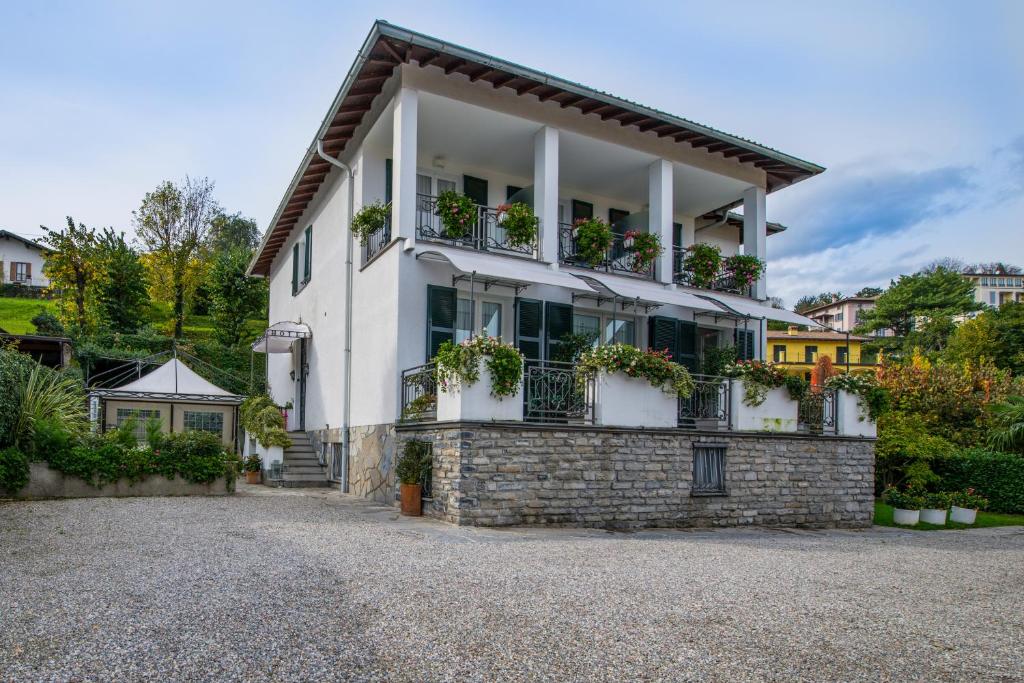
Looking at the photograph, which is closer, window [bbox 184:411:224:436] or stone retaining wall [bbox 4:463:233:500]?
stone retaining wall [bbox 4:463:233:500]

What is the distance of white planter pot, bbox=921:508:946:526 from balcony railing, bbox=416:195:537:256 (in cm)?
1035

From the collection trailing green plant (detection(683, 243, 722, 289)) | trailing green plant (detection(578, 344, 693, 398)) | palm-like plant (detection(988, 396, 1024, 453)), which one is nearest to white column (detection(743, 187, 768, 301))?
trailing green plant (detection(683, 243, 722, 289))

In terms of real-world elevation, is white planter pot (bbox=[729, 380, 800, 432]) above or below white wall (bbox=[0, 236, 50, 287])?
below

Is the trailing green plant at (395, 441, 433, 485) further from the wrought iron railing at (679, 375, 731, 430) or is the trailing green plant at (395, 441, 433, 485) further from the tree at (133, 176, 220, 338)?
the tree at (133, 176, 220, 338)

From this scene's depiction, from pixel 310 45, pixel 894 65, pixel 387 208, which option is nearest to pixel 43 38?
pixel 310 45

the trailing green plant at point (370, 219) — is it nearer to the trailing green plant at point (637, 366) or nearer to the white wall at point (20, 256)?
the trailing green plant at point (637, 366)

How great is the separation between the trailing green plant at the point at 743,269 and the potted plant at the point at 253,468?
11.9 meters

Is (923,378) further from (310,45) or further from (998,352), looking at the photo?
(998,352)

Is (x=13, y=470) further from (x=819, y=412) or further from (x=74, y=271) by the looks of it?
(x=74, y=271)

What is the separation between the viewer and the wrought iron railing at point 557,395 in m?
12.5

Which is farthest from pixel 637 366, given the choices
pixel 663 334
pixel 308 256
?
Result: pixel 308 256

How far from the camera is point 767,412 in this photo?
14289 millimetres

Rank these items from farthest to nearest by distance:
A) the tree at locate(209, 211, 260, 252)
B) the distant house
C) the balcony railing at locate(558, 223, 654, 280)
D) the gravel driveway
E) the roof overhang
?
the tree at locate(209, 211, 260, 252) < the distant house < the balcony railing at locate(558, 223, 654, 280) < the roof overhang < the gravel driveway

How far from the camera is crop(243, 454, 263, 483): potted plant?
1788cm
